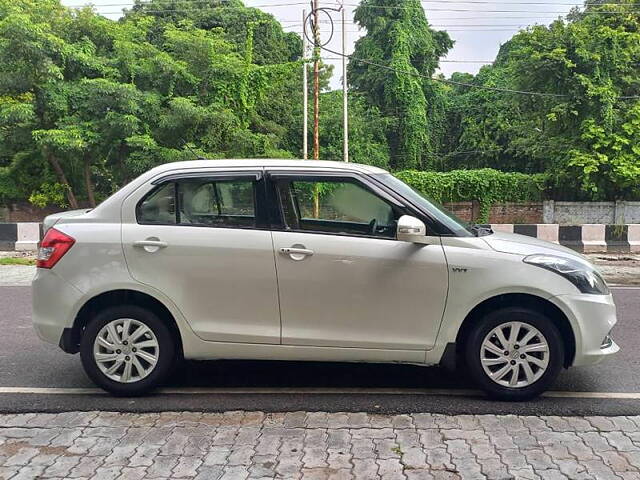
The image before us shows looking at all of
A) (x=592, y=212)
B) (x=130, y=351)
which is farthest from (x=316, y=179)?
(x=592, y=212)

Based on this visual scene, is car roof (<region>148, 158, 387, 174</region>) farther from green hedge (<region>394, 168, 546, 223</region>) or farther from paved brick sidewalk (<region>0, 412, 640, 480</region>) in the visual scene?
green hedge (<region>394, 168, 546, 223</region>)

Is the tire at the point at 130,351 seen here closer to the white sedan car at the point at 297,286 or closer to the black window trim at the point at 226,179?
the white sedan car at the point at 297,286

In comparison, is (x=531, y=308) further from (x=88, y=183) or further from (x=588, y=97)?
(x=588, y=97)

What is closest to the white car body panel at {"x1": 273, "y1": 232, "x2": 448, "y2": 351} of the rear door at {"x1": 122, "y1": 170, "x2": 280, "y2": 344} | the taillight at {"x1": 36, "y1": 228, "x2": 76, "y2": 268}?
the rear door at {"x1": 122, "y1": 170, "x2": 280, "y2": 344}

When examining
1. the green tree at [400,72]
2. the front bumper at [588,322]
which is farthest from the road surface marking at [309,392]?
the green tree at [400,72]

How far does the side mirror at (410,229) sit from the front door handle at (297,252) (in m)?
0.65

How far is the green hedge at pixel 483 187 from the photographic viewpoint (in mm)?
22812

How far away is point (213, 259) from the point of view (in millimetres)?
4105

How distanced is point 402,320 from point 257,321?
1.03 m

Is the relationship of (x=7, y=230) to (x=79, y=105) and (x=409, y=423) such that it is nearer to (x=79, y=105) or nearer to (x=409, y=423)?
(x=79, y=105)

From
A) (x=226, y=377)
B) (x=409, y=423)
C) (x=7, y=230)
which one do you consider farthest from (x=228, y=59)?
(x=409, y=423)

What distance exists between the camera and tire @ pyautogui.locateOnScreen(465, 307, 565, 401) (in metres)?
4.03

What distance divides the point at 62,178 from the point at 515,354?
16674 mm

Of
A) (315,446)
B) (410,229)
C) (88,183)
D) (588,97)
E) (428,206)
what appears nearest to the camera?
(315,446)
